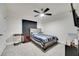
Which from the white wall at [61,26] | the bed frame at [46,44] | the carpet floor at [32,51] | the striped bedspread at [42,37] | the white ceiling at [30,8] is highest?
the white ceiling at [30,8]

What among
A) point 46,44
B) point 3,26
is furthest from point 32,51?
point 3,26

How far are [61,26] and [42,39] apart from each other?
42 cm

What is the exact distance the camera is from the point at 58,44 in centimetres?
176

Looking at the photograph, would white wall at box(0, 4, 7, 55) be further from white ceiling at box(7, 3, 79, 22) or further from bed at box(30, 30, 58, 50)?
bed at box(30, 30, 58, 50)

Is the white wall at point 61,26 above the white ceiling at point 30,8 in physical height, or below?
below

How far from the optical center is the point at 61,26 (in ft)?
5.76

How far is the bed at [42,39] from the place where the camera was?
174cm

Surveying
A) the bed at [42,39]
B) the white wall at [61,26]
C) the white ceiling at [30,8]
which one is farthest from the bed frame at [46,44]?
the white ceiling at [30,8]

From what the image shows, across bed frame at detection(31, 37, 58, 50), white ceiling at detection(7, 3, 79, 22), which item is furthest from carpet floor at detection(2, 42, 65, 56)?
white ceiling at detection(7, 3, 79, 22)

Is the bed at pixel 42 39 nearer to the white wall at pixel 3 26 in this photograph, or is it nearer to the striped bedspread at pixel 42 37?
the striped bedspread at pixel 42 37

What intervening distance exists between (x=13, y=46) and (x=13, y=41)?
0.09 metres

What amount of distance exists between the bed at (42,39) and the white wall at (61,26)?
81 mm

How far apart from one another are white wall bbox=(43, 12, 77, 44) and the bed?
81 mm

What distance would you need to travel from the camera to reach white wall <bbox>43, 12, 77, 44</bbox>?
67.5 inches
